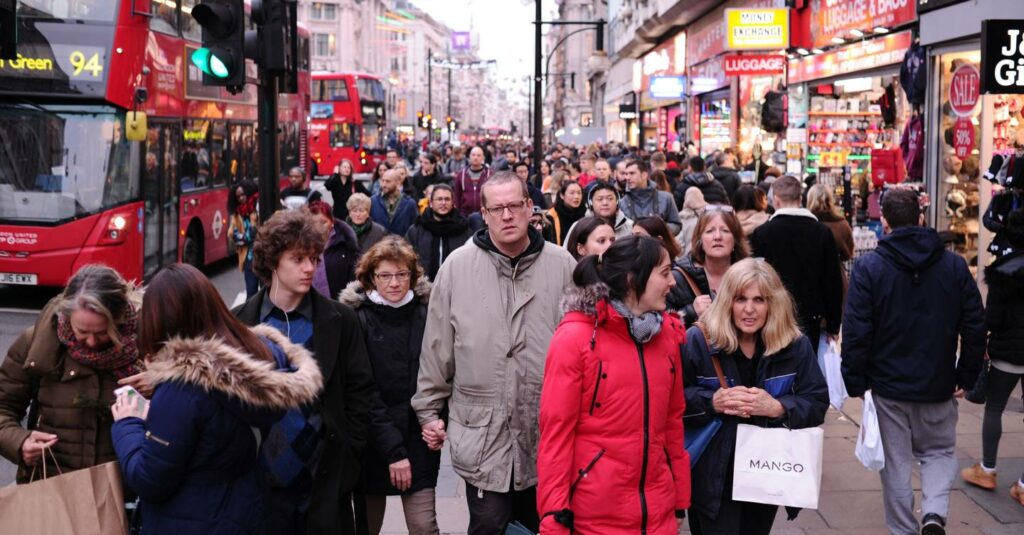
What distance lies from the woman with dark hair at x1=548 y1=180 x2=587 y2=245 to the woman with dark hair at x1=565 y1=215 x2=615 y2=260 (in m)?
3.74

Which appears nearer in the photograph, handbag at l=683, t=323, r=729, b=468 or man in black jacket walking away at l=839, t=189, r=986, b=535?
handbag at l=683, t=323, r=729, b=468

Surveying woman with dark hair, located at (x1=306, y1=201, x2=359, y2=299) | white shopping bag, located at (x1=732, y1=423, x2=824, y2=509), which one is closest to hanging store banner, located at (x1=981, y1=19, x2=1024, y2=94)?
woman with dark hair, located at (x1=306, y1=201, x2=359, y2=299)

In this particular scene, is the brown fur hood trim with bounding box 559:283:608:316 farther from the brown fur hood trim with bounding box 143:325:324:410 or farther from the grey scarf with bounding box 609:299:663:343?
the brown fur hood trim with bounding box 143:325:324:410

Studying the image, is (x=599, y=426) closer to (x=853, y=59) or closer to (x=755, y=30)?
(x=853, y=59)

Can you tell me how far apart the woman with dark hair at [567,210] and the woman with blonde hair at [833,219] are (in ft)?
8.20

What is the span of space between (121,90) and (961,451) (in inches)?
389

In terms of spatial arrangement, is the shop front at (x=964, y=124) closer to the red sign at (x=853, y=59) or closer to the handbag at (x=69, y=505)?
the red sign at (x=853, y=59)

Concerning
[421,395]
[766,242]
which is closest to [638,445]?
[421,395]

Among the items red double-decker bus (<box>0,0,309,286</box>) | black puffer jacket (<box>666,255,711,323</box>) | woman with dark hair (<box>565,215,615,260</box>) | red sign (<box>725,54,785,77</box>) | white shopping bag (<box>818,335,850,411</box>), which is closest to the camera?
black puffer jacket (<box>666,255,711,323</box>)

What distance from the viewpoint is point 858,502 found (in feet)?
22.2

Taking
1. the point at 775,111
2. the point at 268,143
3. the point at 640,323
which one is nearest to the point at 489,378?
the point at 640,323

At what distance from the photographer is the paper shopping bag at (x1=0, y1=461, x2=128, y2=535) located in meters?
3.72

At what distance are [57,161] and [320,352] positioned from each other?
10248mm

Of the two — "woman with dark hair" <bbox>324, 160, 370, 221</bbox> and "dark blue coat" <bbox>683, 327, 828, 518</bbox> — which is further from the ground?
"woman with dark hair" <bbox>324, 160, 370, 221</bbox>
